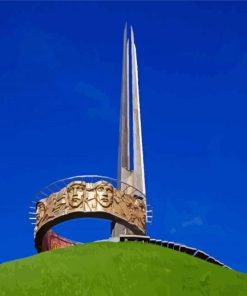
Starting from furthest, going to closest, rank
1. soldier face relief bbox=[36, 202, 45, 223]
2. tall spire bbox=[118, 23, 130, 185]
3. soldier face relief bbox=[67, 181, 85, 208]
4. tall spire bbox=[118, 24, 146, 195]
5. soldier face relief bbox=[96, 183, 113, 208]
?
1. tall spire bbox=[118, 23, 130, 185]
2. tall spire bbox=[118, 24, 146, 195]
3. soldier face relief bbox=[36, 202, 45, 223]
4. soldier face relief bbox=[96, 183, 113, 208]
5. soldier face relief bbox=[67, 181, 85, 208]

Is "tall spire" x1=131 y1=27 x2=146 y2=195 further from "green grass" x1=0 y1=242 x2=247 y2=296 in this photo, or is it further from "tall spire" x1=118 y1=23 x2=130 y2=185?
"green grass" x1=0 y1=242 x2=247 y2=296

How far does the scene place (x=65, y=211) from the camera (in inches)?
1307

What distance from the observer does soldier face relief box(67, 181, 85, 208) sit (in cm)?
3316

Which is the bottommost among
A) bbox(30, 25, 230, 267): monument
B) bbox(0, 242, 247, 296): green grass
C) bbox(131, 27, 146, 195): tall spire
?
bbox(0, 242, 247, 296): green grass

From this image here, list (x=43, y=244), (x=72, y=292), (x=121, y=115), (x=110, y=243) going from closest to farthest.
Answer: (x=72, y=292) < (x=110, y=243) < (x=43, y=244) < (x=121, y=115)

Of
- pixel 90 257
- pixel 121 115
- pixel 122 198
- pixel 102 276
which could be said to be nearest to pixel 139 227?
pixel 122 198

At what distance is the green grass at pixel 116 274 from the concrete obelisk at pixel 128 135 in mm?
10619

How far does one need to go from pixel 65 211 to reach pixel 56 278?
739cm

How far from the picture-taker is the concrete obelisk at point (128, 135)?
45062 mm

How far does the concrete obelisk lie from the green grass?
34.8 ft

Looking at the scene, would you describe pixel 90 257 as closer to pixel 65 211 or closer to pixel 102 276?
pixel 102 276

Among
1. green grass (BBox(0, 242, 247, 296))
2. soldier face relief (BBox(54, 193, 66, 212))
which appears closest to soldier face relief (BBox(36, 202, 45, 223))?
soldier face relief (BBox(54, 193, 66, 212))

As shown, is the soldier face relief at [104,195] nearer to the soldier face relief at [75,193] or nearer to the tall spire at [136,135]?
the soldier face relief at [75,193]

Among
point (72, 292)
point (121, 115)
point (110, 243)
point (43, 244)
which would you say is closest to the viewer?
point (72, 292)
